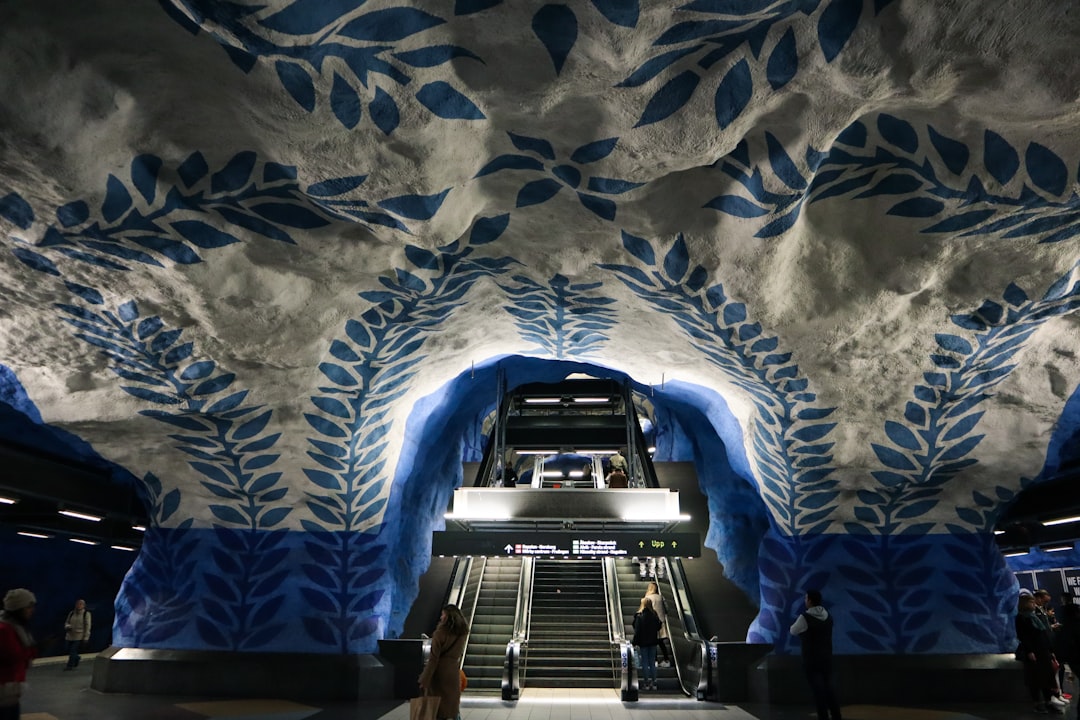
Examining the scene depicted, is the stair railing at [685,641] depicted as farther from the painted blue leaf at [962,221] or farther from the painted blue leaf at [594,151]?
the painted blue leaf at [594,151]

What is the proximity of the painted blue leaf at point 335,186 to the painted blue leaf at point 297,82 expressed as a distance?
2.19 feet

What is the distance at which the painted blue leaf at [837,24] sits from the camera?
3.92 metres

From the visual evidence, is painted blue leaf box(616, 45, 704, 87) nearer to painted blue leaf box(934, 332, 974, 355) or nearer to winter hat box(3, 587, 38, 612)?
painted blue leaf box(934, 332, 974, 355)

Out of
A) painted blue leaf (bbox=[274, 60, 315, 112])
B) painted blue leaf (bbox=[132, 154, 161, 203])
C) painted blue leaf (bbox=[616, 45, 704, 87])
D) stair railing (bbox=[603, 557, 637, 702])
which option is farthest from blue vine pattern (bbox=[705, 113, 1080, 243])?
stair railing (bbox=[603, 557, 637, 702])

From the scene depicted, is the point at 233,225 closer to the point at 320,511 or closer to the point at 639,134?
the point at 639,134

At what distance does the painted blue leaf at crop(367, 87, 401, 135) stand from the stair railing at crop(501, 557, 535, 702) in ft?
24.6

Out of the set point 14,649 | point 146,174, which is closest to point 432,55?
point 146,174

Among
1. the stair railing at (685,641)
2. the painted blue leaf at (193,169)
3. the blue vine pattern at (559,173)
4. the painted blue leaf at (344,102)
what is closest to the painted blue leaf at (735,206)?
the blue vine pattern at (559,173)

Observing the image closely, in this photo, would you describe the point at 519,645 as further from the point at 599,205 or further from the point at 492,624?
the point at 599,205

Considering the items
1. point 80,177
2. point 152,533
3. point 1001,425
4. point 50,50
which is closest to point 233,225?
point 80,177

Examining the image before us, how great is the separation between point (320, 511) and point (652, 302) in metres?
5.49

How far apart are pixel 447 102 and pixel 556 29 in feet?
2.91

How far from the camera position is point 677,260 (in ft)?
21.3

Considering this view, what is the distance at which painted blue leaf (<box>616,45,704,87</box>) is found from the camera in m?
4.18
